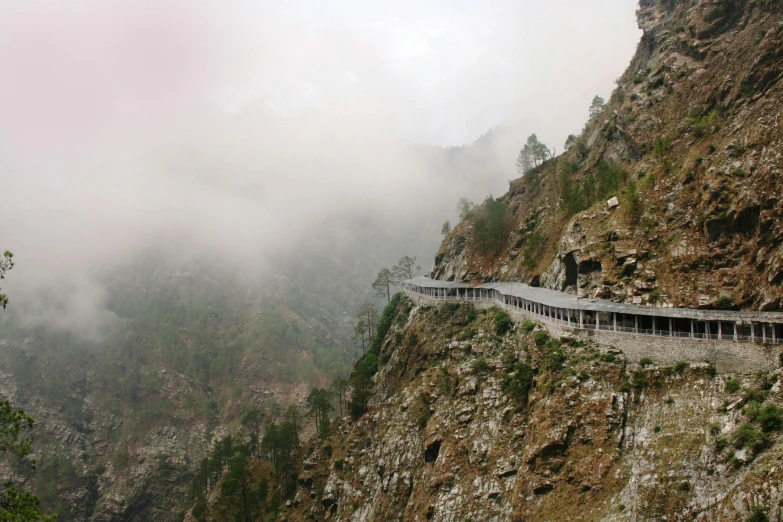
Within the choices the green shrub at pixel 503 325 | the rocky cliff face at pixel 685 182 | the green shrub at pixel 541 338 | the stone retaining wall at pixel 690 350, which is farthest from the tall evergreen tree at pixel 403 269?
the stone retaining wall at pixel 690 350

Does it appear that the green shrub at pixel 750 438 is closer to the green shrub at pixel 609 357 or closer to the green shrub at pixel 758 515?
the green shrub at pixel 758 515

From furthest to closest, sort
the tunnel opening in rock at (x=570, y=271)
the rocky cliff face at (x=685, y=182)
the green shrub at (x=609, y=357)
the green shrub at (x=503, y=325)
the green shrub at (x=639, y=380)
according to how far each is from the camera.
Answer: the green shrub at (x=503, y=325) < the tunnel opening in rock at (x=570, y=271) < the rocky cliff face at (x=685, y=182) < the green shrub at (x=609, y=357) < the green shrub at (x=639, y=380)

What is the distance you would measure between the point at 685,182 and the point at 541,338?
1033 inches

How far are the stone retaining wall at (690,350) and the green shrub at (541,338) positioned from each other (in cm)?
279

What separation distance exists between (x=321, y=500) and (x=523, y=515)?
38.7 meters

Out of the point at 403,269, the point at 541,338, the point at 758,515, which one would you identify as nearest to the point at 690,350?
the point at 541,338

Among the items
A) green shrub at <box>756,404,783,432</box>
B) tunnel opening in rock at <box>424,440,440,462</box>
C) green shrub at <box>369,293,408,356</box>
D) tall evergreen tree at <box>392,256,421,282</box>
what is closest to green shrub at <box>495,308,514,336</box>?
tunnel opening in rock at <box>424,440,440,462</box>

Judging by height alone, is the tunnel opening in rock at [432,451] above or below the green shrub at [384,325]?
below

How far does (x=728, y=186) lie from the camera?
51.5 meters

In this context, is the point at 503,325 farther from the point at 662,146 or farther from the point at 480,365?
the point at 662,146

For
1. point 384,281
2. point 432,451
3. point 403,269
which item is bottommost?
point 432,451

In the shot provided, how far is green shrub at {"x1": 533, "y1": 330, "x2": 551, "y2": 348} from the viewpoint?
55744 millimetres

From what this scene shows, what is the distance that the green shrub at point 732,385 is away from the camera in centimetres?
3920

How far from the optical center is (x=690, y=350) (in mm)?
44188
